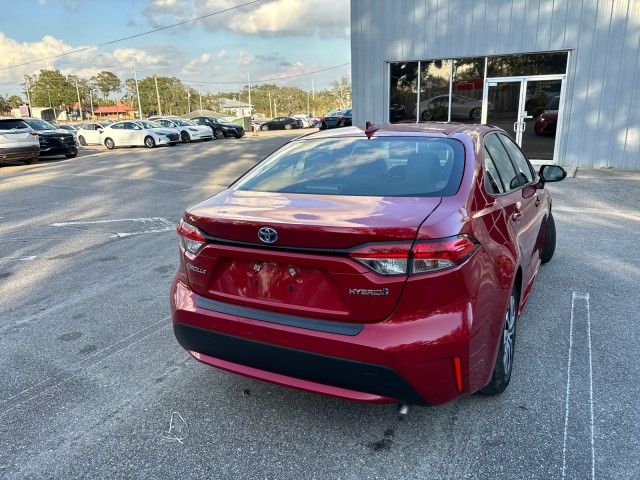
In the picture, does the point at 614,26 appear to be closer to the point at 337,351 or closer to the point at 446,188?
the point at 446,188

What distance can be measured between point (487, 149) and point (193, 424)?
245cm

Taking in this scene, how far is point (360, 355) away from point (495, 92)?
1300 centimetres

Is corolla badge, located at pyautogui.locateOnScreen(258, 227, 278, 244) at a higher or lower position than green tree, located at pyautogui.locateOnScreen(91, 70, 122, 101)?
lower

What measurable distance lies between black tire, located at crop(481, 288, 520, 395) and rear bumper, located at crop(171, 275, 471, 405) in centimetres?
54

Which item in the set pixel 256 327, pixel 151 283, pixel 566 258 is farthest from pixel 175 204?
pixel 256 327

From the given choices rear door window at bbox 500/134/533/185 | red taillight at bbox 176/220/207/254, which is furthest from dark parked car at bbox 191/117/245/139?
red taillight at bbox 176/220/207/254

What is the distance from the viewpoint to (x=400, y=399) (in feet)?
7.20

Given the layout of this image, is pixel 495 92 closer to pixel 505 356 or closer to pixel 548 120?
pixel 548 120

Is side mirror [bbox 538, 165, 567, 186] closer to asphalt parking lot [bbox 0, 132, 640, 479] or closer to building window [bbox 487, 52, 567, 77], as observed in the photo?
asphalt parking lot [bbox 0, 132, 640, 479]

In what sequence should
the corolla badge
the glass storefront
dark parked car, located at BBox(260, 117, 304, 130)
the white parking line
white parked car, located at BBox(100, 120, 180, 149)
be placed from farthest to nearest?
dark parked car, located at BBox(260, 117, 304, 130)
white parked car, located at BBox(100, 120, 180, 149)
the glass storefront
the white parking line
the corolla badge

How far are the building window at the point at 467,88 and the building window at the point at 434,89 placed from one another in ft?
0.71

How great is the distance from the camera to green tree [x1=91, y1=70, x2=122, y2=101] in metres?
113

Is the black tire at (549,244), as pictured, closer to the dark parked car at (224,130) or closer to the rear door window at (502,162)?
the rear door window at (502,162)

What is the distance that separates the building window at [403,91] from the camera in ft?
47.5
